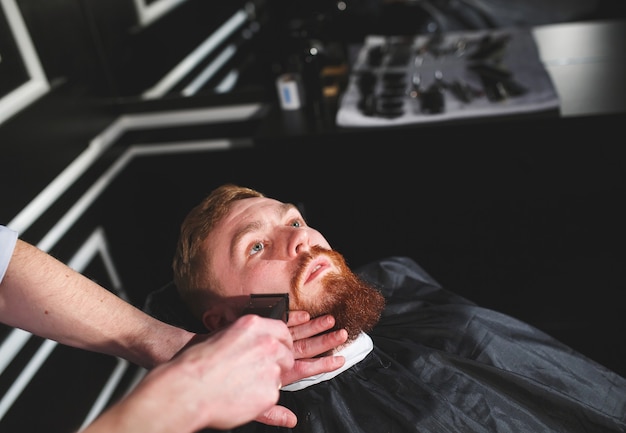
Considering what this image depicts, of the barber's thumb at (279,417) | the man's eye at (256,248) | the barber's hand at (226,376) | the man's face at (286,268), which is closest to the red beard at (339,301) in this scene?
the man's face at (286,268)

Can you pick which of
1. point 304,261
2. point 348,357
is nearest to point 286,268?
point 304,261

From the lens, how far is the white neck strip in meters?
1.33

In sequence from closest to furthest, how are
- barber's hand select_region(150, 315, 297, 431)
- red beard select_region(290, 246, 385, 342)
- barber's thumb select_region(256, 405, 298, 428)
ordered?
barber's hand select_region(150, 315, 297, 431) < barber's thumb select_region(256, 405, 298, 428) < red beard select_region(290, 246, 385, 342)

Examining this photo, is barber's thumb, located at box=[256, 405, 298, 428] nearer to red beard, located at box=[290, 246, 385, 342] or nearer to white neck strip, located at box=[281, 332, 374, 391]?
white neck strip, located at box=[281, 332, 374, 391]

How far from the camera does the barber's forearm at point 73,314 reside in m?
1.28

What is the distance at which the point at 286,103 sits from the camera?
2.37 metres

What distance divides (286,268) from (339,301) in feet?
0.46

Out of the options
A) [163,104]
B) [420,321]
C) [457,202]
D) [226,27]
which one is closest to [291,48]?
[226,27]

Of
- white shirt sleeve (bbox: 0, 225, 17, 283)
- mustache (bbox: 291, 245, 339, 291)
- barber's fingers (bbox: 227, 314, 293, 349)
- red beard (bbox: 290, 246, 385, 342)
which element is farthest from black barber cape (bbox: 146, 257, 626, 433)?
white shirt sleeve (bbox: 0, 225, 17, 283)

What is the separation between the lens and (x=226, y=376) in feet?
2.85

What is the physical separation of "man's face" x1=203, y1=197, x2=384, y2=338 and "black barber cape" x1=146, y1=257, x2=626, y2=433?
6.2 inches

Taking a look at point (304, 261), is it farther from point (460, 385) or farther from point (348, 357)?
point (460, 385)

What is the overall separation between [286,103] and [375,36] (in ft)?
2.05

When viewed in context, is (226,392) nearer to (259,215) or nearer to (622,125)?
(259,215)
